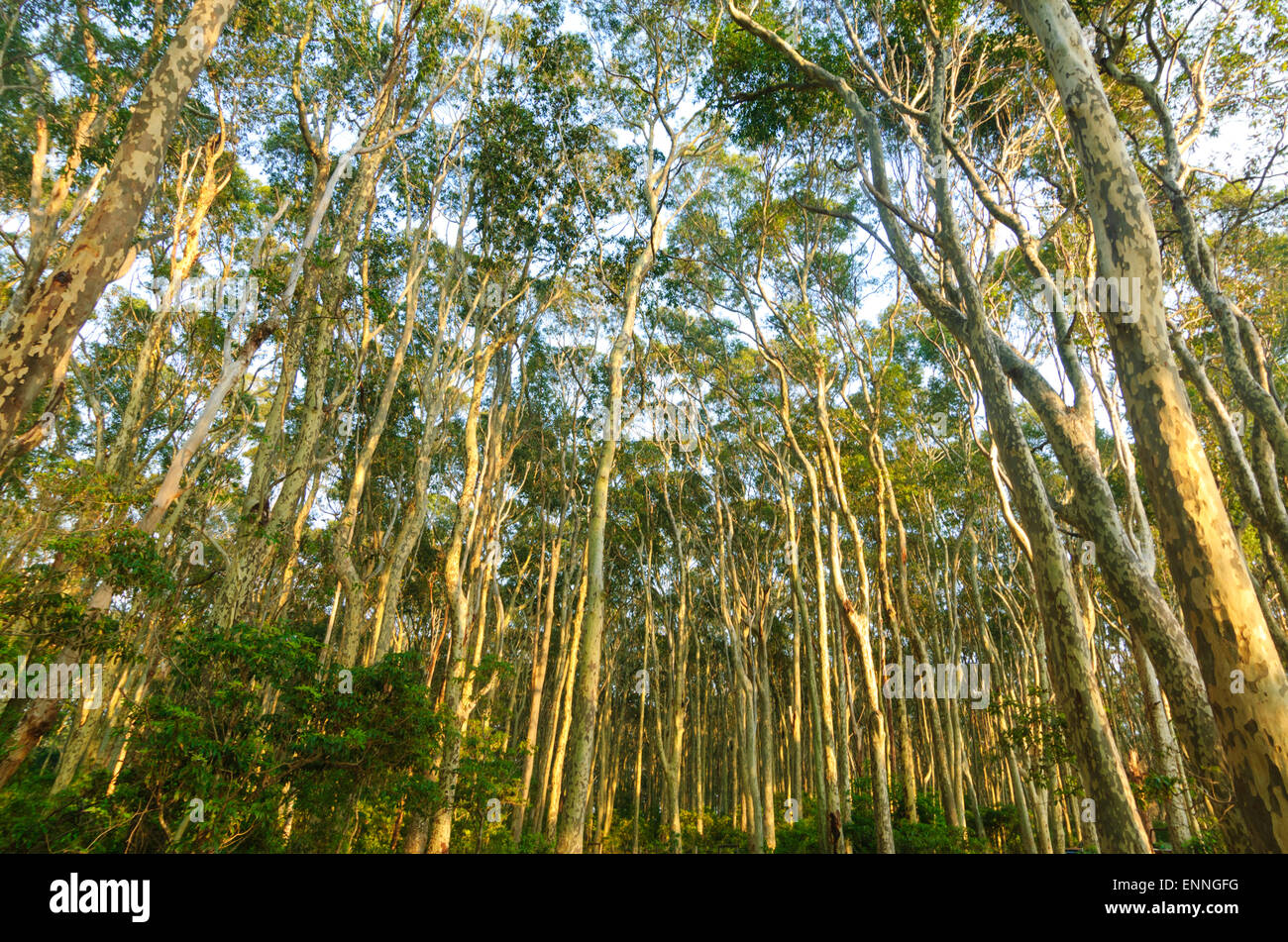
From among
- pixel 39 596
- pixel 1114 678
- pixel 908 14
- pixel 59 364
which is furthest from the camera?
pixel 1114 678

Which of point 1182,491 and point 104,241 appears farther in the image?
point 104,241

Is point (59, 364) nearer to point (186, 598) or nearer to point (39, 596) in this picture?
point (39, 596)

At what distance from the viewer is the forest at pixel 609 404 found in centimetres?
371

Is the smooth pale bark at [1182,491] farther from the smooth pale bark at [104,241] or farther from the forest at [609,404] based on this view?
the smooth pale bark at [104,241]

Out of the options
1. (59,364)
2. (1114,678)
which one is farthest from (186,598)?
(1114,678)

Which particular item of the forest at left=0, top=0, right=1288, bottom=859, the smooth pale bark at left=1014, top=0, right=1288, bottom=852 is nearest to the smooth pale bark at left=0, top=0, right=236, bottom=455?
the forest at left=0, top=0, right=1288, bottom=859

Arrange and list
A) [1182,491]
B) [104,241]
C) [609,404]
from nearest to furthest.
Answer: [1182,491] → [104,241] → [609,404]

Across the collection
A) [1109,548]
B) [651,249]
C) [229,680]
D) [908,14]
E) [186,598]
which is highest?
[908,14]

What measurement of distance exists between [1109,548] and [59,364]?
20.6 feet

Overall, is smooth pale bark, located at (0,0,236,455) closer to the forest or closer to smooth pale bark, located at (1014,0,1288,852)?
the forest

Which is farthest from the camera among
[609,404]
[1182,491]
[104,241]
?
[609,404]

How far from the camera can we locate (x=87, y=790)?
506 centimetres

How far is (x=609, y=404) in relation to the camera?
8695mm

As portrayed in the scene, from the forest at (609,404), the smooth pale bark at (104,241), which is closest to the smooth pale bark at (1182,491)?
the forest at (609,404)
